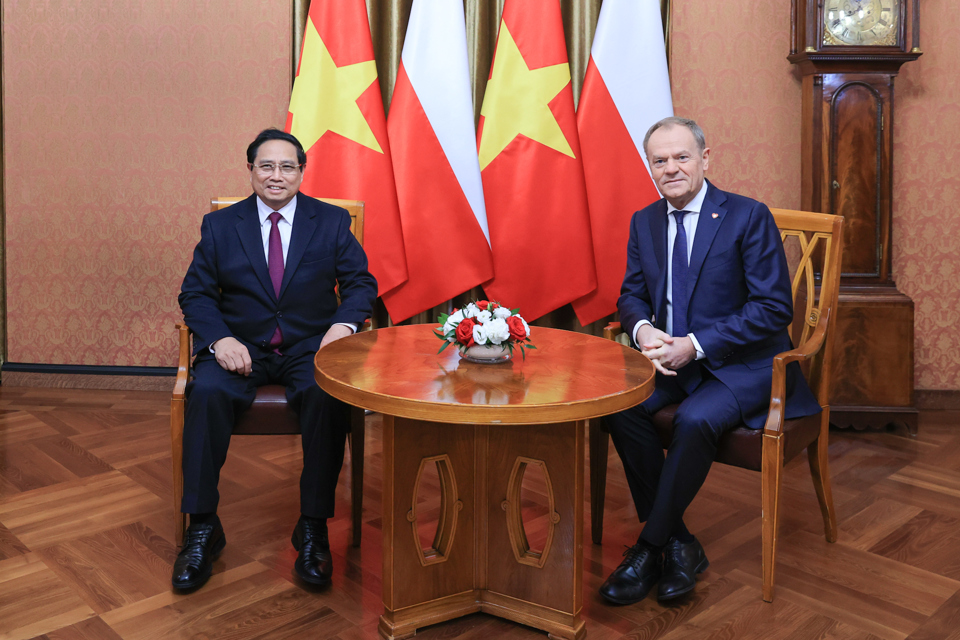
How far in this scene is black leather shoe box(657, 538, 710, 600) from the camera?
213 centimetres

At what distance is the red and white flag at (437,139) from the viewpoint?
11.5 feet

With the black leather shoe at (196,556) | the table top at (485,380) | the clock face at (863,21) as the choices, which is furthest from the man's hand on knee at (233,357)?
the clock face at (863,21)

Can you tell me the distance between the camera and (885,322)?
3.52 meters

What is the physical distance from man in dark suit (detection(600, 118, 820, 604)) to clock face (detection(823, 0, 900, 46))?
1.43m

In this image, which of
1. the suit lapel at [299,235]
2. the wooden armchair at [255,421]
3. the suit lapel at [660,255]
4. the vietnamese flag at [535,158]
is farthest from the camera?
the vietnamese flag at [535,158]

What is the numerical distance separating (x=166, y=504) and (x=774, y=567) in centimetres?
190

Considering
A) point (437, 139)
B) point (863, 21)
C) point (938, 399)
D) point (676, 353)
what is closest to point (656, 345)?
point (676, 353)

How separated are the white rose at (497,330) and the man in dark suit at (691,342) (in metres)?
0.47

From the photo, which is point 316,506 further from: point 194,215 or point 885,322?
point 885,322

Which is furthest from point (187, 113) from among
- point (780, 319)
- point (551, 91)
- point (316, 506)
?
point (780, 319)

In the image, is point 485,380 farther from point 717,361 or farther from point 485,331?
point 717,361

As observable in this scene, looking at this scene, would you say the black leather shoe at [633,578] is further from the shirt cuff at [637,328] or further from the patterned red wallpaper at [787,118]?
the patterned red wallpaper at [787,118]

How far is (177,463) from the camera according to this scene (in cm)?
237

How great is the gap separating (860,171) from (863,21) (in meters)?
0.60
